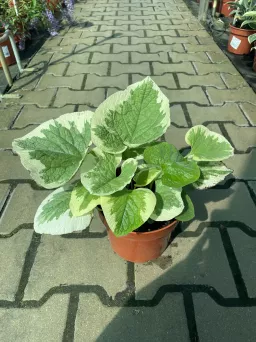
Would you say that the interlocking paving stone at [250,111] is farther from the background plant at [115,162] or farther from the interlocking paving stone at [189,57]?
the background plant at [115,162]

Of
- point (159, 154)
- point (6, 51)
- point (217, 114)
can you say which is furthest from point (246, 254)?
point (6, 51)

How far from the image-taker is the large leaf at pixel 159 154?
3.52 feet

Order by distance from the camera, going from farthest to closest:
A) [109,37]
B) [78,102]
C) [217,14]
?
[217,14] < [109,37] < [78,102]

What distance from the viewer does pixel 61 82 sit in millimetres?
2924

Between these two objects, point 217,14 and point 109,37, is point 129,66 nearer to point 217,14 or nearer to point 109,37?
point 109,37

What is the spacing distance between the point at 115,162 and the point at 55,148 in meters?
0.22

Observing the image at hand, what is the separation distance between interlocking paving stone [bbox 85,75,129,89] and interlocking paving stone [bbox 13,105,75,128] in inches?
17.9

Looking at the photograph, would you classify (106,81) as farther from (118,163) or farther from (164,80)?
(118,163)

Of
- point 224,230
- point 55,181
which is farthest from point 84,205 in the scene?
point 224,230

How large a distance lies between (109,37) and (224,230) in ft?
10.9

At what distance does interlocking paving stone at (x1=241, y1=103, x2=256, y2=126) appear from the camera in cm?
235

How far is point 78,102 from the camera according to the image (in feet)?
8.55

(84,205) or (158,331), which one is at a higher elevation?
(84,205)

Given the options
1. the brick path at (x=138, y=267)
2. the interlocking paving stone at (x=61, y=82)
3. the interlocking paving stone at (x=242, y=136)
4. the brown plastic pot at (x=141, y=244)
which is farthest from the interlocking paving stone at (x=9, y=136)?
the interlocking paving stone at (x=242, y=136)
